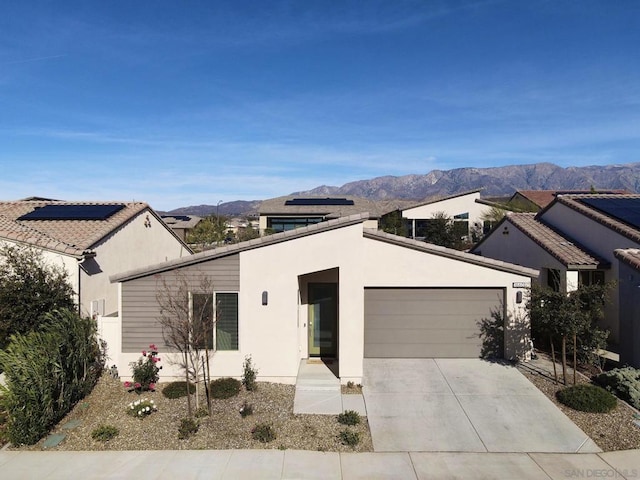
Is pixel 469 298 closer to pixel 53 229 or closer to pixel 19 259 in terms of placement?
pixel 19 259

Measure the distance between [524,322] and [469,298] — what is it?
1564mm

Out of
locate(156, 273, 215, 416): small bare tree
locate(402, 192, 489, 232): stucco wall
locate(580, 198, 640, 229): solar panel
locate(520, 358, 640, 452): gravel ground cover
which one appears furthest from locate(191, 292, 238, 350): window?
locate(402, 192, 489, 232): stucco wall

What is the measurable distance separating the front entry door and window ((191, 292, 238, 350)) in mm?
2415

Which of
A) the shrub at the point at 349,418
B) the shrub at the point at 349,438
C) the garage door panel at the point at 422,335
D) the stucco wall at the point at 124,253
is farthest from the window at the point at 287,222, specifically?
the shrub at the point at 349,438

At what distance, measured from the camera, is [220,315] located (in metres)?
11.2

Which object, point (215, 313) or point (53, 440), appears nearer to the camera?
point (53, 440)

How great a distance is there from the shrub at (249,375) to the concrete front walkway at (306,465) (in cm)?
255

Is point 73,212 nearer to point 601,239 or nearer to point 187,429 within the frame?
point 187,429

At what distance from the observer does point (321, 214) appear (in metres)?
38.0

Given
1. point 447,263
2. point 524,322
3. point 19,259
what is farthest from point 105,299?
point 524,322

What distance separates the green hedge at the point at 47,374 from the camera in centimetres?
818

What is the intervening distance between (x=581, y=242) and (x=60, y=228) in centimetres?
1844

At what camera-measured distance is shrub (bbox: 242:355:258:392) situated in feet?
34.5

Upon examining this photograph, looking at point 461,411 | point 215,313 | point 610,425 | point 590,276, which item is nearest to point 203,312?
point 215,313
